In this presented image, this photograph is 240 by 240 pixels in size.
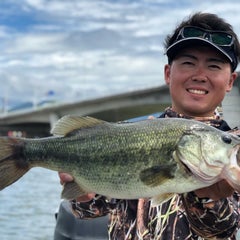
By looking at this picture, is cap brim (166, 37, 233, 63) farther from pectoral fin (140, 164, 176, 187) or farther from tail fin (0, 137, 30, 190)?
tail fin (0, 137, 30, 190)

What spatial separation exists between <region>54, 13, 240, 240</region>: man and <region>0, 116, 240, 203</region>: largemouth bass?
177 mm

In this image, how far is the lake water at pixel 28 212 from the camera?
519 inches

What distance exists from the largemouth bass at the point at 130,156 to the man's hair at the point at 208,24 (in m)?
0.91

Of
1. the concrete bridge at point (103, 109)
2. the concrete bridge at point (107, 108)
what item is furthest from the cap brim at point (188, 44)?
the concrete bridge at point (107, 108)

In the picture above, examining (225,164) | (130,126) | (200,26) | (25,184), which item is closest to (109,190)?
(130,126)

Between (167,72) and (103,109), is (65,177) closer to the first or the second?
(167,72)

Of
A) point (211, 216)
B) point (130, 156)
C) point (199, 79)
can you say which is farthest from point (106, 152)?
point (199, 79)

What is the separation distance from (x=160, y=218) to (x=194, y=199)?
387 millimetres

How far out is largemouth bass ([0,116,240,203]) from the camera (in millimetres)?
3029

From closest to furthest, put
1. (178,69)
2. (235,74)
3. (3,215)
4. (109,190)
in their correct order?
(109,190)
(178,69)
(235,74)
(3,215)

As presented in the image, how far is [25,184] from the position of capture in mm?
24531

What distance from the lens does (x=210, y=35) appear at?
3.77 metres

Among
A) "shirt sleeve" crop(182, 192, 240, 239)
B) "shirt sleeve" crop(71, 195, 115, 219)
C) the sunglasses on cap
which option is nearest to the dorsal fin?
"shirt sleeve" crop(71, 195, 115, 219)

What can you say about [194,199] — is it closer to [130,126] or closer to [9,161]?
[130,126]
